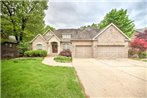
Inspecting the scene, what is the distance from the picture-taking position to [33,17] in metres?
24.6

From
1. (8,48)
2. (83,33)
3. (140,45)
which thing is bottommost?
(8,48)

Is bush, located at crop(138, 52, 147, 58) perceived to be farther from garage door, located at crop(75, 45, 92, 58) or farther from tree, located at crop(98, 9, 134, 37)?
tree, located at crop(98, 9, 134, 37)

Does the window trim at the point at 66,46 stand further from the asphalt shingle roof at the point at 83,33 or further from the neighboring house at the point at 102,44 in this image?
the neighboring house at the point at 102,44

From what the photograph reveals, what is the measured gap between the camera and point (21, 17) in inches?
949

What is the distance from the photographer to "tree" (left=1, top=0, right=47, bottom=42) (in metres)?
22.8

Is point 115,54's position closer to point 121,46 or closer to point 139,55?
point 121,46

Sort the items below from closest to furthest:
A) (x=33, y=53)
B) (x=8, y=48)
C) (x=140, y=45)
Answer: (x=33, y=53)
(x=140, y=45)
(x=8, y=48)

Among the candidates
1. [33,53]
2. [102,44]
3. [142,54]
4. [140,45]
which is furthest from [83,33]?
[142,54]

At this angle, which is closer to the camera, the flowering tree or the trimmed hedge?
the trimmed hedge

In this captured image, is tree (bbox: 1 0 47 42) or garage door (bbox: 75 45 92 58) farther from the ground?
tree (bbox: 1 0 47 42)

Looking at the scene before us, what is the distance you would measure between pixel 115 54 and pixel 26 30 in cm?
1675

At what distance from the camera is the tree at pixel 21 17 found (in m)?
22.8

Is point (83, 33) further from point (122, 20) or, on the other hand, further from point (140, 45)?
point (122, 20)

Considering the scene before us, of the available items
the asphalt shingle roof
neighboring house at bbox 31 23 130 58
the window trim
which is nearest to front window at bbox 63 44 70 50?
the window trim
